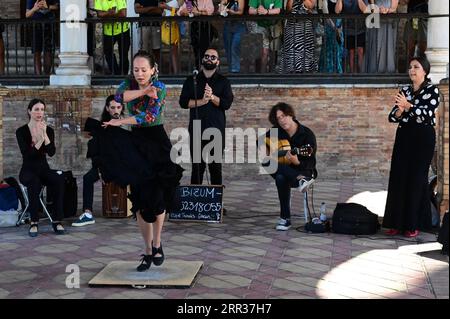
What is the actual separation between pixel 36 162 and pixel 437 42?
7280 millimetres

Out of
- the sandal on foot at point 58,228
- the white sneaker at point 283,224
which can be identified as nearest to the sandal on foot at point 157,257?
the sandal on foot at point 58,228

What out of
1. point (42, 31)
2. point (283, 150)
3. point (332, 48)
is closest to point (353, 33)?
point (332, 48)

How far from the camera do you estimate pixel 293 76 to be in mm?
13844

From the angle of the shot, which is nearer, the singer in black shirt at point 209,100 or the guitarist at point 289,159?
the guitarist at point 289,159

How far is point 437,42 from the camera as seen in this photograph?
45.0ft

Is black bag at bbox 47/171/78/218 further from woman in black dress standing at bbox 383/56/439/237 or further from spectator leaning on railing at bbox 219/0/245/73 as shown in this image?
spectator leaning on railing at bbox 219/0/245/73

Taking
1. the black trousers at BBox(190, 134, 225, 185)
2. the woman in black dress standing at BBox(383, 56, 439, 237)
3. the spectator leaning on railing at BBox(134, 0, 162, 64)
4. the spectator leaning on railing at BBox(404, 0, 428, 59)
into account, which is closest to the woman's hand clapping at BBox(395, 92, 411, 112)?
the woman in black dress standing at BBox(383, 56, 439, 237)

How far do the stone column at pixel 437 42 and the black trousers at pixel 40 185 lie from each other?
269 inches

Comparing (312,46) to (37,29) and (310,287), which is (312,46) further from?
(310,287)

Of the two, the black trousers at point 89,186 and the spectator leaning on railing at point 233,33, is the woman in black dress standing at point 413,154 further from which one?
the spectator leaning on railing at point 233,33

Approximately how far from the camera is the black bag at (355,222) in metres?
9.09

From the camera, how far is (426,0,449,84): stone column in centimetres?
1362

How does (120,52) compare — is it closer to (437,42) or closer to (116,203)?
(116,203)

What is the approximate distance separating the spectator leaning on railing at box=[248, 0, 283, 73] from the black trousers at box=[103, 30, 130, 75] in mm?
2180
